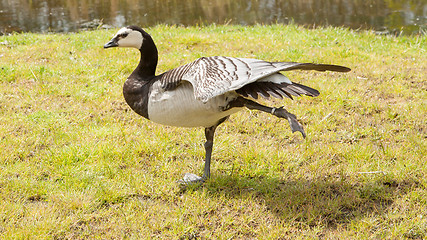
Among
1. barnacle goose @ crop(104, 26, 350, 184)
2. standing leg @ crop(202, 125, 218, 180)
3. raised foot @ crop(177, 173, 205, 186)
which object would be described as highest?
barnacle goose @ crop(104, 26, 350, 184)

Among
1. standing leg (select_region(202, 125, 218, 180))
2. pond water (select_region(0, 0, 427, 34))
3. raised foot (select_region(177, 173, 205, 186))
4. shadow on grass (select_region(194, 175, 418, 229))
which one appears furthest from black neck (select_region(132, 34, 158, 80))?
pond water (select_region(0, 0, 427, 34))

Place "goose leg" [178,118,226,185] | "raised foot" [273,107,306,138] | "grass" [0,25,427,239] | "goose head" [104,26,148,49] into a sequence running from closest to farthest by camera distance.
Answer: "raised foot" [273,107,306,138] < "grass" [0,25,427,239] < "goose head" [104,26,148,49] < "goose leg" [178,118,226,185]

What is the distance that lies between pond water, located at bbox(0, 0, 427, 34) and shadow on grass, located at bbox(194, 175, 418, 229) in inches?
335

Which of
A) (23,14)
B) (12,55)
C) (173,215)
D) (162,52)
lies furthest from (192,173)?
(23,14)

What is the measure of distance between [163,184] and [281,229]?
1.35 metres

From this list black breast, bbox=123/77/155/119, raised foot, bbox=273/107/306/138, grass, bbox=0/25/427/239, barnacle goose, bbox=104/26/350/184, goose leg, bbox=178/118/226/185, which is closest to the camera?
raised foot, bbox=273/107/306/138

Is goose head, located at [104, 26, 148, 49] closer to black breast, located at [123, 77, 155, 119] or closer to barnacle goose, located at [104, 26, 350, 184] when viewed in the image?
barnacle goose, located at [104, 26, 350, 184]

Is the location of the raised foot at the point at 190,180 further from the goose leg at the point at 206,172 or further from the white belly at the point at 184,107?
the white belly at the point at 184,107

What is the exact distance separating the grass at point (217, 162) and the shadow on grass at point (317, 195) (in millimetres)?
12

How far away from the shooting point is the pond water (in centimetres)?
1315

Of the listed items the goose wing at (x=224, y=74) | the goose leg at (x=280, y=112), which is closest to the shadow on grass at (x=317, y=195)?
the goose leg at (x=280, y=112)

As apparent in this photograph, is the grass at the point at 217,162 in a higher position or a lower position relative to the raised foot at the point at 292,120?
lower

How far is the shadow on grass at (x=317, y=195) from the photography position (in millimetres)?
3773

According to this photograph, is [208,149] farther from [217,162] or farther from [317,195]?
[317,195]
